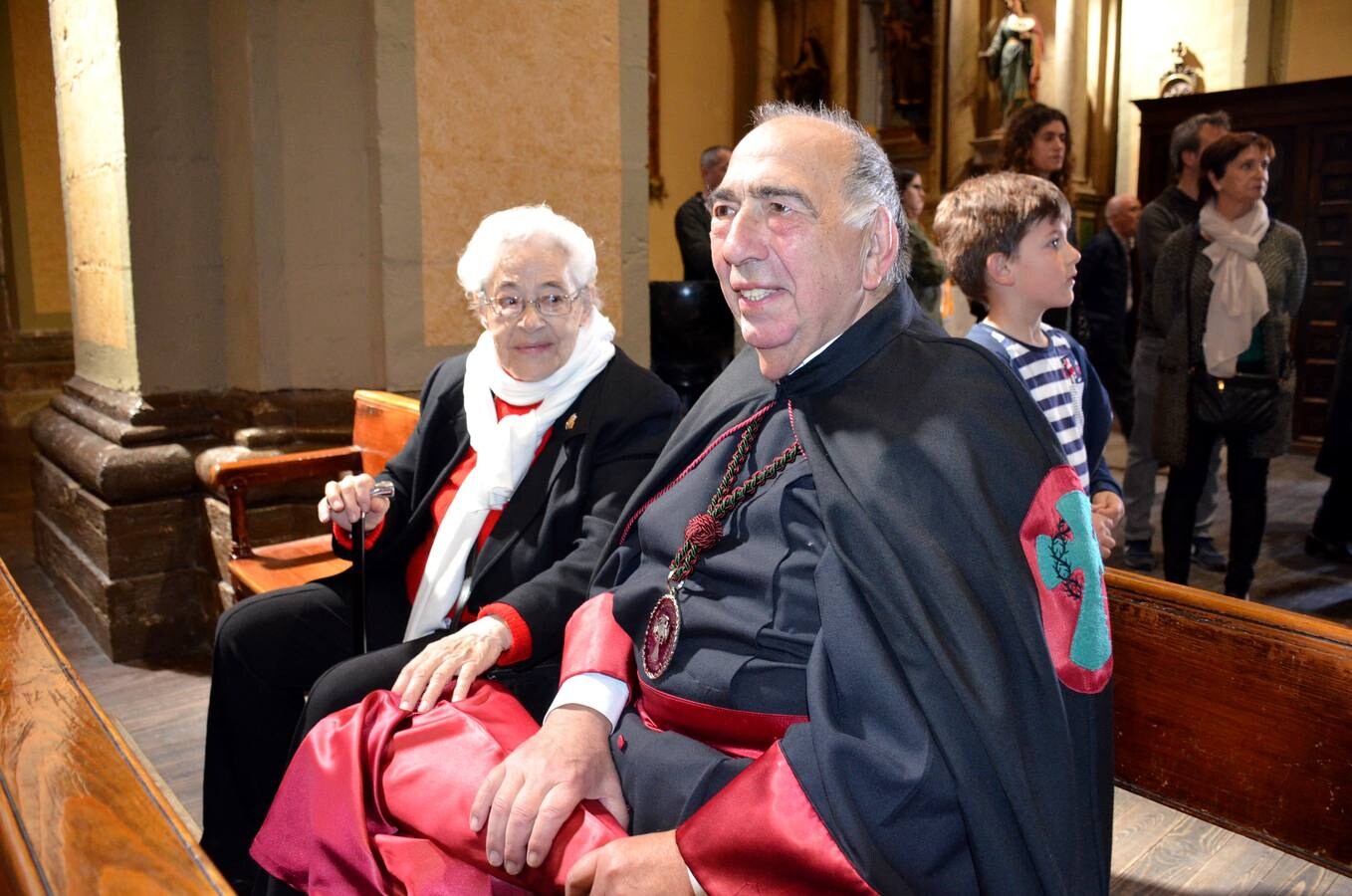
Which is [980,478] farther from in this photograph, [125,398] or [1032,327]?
[125,398]

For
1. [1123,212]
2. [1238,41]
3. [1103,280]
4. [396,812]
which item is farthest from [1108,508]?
[1238,41]

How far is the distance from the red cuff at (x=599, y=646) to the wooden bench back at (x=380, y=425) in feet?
4.34

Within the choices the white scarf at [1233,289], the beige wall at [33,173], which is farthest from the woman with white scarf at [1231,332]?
the beige wall at [33,173]

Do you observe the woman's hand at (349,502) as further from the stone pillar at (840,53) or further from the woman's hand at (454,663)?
the stone pillar at (840,53)

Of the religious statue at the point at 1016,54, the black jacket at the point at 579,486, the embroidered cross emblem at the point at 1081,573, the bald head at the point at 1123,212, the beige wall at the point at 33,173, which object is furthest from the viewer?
the religious statue at the point at 1016,54

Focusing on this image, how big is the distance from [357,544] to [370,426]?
3.06 feet

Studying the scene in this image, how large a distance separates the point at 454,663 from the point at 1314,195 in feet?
26.7

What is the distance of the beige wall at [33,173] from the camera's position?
8.59 m

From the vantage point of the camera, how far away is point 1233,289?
385 centimetres

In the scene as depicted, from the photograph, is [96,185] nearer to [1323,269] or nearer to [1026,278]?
[1026,278]

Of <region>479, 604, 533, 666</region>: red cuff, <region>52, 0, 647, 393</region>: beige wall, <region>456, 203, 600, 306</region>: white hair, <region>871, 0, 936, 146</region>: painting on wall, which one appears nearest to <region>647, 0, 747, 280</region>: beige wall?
<region>871, 0, 936, 146</region>: painting on wall

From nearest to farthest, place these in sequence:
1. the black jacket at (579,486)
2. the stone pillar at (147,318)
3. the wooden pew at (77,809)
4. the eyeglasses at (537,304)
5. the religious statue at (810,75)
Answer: the wooden pew at (77,809)
the black jacket at (579,486)
the eyeglasses at (537,304)
the stone pillar at (147,318)
the religious statue at (810,75)

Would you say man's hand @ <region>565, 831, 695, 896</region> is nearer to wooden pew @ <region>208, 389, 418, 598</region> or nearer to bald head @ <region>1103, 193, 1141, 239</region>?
wooden pew @ <region>208, 389, 418, 598</region>

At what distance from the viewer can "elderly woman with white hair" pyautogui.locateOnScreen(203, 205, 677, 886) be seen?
2248 millimetres
